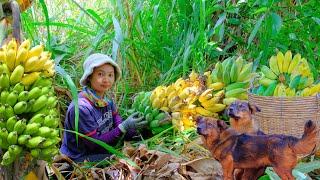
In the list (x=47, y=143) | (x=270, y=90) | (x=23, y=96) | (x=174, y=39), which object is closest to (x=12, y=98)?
(x=23, y=96)

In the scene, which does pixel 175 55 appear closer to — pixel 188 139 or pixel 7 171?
pixel 188 139

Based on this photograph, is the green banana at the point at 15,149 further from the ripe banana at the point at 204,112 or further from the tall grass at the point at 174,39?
the tall grass at the point at 174,39

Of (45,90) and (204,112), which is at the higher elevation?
(45,90)

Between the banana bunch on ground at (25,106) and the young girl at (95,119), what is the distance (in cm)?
73

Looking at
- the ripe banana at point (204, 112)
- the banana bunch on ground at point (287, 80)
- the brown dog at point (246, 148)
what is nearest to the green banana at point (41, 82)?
the brown dog at point (246, 148)

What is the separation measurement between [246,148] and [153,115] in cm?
84

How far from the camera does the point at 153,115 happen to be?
203 centimetres

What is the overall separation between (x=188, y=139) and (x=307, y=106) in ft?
1.44

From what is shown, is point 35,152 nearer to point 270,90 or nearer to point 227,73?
point 270,90

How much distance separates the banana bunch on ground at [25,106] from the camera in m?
1.20

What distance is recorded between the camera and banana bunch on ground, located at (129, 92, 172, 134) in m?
2.00

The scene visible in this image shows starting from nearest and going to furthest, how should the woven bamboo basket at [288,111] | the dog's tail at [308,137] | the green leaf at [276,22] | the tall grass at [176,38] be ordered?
the dog's tail at [308,137] < the woven bamboo basket at [288,111] < the green leaf at [276,22] < the tall grass at [176,38]

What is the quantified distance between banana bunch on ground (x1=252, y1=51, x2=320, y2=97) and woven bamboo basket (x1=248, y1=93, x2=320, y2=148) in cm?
5

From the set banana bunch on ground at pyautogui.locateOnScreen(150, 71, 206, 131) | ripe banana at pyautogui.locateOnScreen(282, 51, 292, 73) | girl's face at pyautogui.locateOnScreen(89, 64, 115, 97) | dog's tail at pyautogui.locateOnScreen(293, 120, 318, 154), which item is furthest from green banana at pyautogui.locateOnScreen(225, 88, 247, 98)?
dog's tail at pyautogui.locateOnScreen(293, 120, 318, 154)
